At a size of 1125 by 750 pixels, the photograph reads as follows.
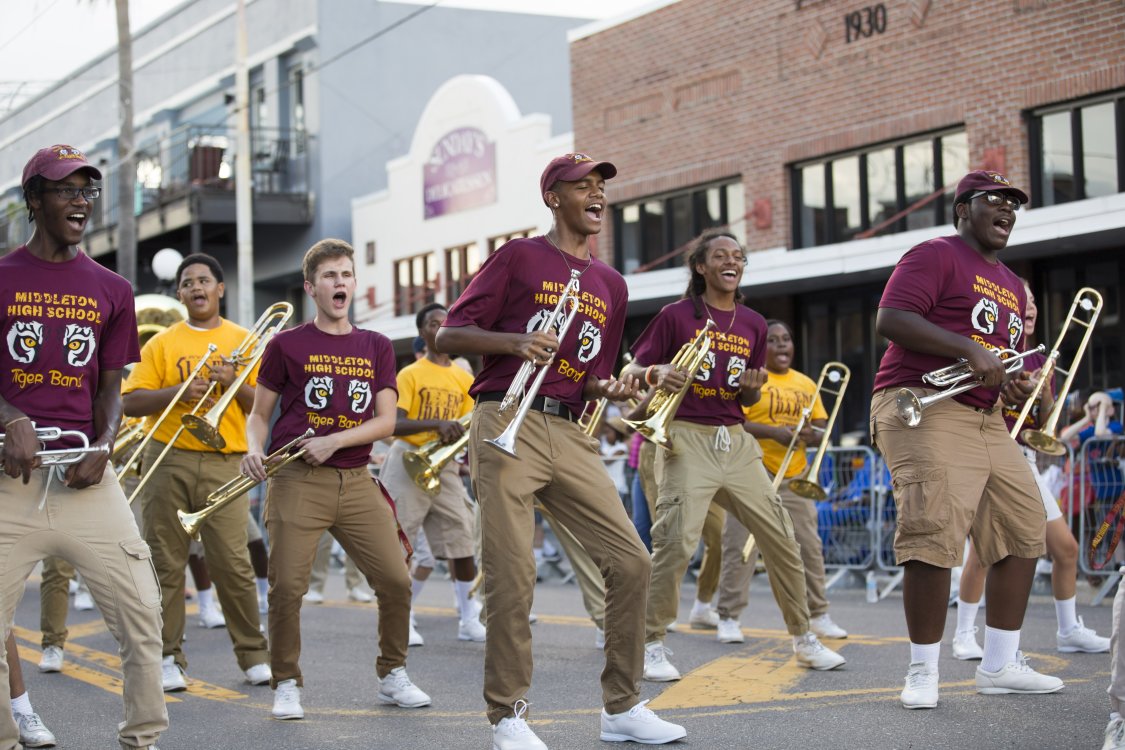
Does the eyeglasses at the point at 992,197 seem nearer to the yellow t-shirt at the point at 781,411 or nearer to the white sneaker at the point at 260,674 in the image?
the yellow t-shirt at the point at 781,411

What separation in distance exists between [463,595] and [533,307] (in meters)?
4.52

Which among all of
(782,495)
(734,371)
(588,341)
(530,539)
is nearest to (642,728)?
(530,539)

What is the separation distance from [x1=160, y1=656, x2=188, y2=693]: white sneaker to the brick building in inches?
366

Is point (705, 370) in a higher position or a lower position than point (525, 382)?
higher

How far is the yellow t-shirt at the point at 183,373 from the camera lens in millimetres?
7883

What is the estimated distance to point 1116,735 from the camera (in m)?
5.08

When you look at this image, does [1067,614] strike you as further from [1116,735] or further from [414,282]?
[414,282]

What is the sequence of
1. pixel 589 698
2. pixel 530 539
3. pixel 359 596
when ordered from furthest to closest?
pixel 359 596, pixel 589 698, pixel 530 539

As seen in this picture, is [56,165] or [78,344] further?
[78,344]

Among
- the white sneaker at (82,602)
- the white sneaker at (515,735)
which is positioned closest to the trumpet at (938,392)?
→ the white sneaker at (515,735)

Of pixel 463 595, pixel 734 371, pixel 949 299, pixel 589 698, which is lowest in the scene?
pixel 589 698

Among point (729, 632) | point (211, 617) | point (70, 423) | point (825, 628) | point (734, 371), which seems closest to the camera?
point (70, 423)

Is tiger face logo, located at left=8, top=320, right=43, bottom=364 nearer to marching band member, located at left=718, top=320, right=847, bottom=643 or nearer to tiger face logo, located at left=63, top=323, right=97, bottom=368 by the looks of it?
tiger face logo, located at left=63, top=323, right=97, bottom=368

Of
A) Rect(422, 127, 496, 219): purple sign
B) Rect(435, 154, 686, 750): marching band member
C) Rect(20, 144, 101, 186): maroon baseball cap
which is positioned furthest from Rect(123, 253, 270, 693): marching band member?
Rect(422, 127, 496, 219): purple sign
